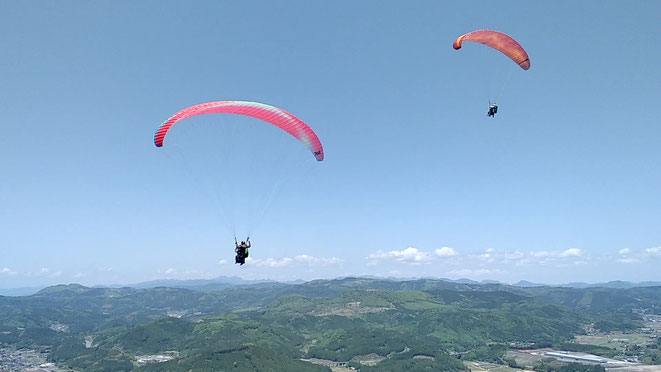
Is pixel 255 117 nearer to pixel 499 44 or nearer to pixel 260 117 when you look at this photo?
pixel 260 117

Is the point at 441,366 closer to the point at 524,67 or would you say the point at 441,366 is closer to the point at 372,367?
the point at 372,367

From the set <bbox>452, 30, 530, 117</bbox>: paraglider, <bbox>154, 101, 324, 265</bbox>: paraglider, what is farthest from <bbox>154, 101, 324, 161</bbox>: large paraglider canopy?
<bbox>452, 30, 530, 117</bbox>: paraglider

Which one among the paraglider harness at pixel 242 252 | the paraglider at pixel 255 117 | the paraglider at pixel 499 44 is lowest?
the paraglider harness at pixel 242 252

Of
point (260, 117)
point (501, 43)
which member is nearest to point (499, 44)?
point (501, 43)

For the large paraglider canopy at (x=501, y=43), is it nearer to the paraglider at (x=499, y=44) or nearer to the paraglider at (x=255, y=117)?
the paraglider at (x=499, y=44)

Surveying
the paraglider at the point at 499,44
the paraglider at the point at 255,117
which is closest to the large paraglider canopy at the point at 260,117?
the paraglider at the point at 255,117

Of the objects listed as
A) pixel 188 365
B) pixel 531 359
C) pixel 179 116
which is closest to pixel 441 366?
pixel 531 359

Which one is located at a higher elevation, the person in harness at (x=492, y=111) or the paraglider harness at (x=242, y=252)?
the person in harness at (x=492, y=111)
